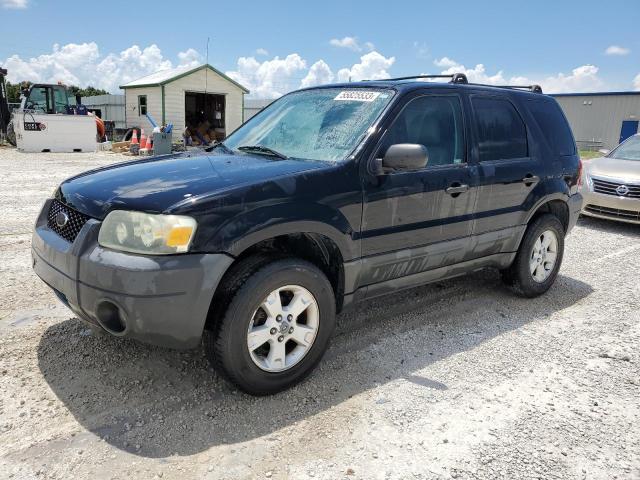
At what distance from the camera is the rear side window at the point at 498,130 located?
4219mm

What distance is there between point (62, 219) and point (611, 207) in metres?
8.28

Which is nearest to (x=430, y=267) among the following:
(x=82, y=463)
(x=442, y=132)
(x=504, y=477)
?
(x=442, y=132)

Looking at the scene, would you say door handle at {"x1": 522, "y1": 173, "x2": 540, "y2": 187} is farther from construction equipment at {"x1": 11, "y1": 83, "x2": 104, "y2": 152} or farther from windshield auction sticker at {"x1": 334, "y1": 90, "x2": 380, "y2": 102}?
construction equipment at {"x1": 11, "y1": 83, "x2": 104, "y2": 152}

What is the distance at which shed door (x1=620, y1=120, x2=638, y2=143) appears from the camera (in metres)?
36.3

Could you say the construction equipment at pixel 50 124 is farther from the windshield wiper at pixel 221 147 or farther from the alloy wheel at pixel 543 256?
the alloy wheel at pixel 543 256

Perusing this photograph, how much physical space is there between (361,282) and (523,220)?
1.97m

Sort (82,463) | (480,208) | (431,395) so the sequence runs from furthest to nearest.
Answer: (480,208) < (431,395) < (82,463)

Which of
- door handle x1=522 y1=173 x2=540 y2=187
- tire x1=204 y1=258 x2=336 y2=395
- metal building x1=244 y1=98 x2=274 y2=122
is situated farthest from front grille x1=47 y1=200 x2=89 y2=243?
metal building x1=244 y1=98 x2=274 y2=122

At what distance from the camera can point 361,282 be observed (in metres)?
3.48

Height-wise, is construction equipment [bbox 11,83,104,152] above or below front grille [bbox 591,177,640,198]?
above

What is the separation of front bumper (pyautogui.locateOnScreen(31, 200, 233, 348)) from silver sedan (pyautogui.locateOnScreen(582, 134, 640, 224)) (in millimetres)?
7736

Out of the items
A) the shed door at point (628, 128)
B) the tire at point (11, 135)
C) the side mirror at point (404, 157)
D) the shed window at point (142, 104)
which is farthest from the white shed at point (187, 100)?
the shed door at point (628, 128)

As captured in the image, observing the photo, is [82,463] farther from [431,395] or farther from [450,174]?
[450,174]

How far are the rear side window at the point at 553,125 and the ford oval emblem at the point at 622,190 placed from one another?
152 inches
